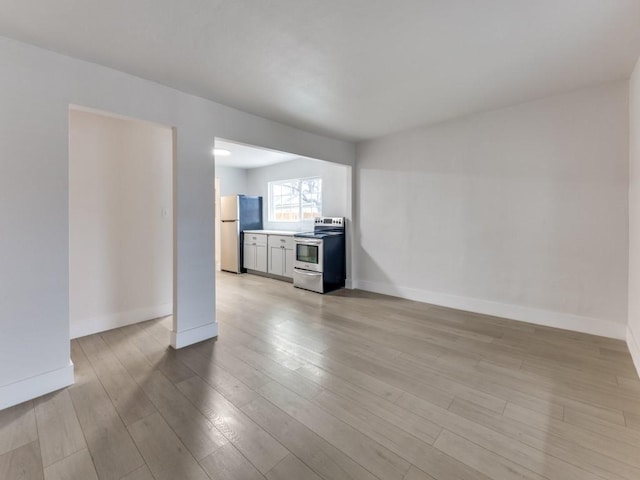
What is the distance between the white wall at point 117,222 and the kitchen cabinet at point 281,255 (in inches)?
89.4

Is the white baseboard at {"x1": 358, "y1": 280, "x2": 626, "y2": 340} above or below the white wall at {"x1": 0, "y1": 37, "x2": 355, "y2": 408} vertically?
below

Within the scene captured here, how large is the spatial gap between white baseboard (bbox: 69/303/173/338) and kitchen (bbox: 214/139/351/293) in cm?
223

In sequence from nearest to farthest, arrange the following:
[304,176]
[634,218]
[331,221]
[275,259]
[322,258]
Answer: [634,218], [322,258], [331,221], [275,259], [304,176]

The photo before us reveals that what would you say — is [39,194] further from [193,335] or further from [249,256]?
[249,256]

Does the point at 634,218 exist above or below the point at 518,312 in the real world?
above

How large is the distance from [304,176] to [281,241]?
4.93 feet

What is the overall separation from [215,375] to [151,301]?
1.85m

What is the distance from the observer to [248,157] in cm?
598

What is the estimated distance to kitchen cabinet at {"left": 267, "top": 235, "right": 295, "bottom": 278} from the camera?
18.3ft

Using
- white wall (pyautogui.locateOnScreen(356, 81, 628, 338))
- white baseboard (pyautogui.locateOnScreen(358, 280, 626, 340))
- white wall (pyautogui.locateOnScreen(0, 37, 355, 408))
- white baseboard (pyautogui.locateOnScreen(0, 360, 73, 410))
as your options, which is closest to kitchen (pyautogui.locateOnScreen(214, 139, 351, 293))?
white wall (pyautogui.locateOnScreen(356, 81, 628, 338))

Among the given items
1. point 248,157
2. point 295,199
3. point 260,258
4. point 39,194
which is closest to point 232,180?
point 248,157

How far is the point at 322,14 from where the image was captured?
1.76m

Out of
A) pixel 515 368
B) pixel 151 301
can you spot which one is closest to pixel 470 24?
pixel 515 368

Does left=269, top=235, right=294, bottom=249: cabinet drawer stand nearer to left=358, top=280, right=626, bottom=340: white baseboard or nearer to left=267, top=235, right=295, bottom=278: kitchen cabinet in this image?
left=267, top=235, right=295, bottom=278: kitchen cabinet
